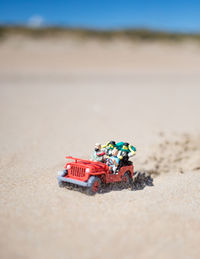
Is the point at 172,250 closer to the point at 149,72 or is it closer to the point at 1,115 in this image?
the point at 1,115


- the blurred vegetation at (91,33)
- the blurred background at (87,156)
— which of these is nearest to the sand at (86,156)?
the blurred background at (87,156)

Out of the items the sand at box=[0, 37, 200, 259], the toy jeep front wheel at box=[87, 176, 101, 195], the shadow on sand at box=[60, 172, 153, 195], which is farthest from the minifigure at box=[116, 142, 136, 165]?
the toy jeep front wheel at box=[87, 176, 101, 195]

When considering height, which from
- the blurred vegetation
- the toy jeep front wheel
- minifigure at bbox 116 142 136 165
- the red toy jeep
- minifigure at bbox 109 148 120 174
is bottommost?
the toy jeep front wheel

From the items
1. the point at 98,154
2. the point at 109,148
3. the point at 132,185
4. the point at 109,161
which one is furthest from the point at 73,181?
the point at 132,185

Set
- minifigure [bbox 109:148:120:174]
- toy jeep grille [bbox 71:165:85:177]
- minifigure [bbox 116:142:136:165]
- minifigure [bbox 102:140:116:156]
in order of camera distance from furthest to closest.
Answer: minifigure [bbox 102:140:116:156], minifigure [bbox 116:142:136:165], minifigure [bbox 109:148:120:174], toy jeep grille [bbox 71:165:85:177]

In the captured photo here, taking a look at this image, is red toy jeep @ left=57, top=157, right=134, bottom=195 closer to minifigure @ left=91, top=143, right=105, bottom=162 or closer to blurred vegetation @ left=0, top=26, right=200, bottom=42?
minifigure @ left=91, top=143, right=105, bottom=162

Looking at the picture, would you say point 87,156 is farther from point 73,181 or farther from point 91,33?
point 91,33

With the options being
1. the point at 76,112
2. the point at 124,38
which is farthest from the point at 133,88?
the point at 124,38
